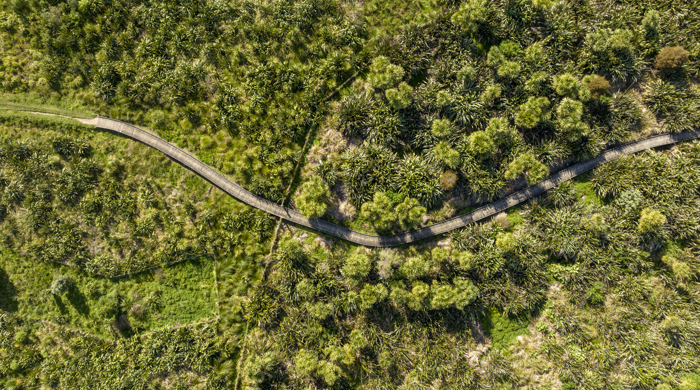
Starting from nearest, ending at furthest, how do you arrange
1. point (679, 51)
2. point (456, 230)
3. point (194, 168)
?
point (679, 51) → point (456, 230) → point (194, 168)

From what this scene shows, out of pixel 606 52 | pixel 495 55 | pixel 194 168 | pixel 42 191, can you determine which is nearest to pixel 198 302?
pixel 194 168

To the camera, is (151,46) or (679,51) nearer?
(679,51)

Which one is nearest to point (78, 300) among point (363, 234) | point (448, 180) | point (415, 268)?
point (363, 234)

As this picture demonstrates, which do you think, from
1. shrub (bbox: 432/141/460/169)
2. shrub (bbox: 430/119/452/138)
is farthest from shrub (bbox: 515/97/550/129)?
shrub (bbox: 432/141/460/169)

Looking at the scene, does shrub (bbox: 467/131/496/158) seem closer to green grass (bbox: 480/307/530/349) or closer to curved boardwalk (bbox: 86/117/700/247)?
curved boardwalk (bbox: 86/117/700/247)

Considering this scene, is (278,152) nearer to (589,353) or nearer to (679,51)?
(589,353)

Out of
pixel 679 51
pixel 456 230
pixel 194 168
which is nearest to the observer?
pixel 679 51
